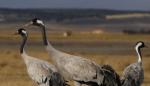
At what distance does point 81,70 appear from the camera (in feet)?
53.5

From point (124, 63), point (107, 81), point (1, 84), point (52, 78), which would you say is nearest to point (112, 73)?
point (107, 81)

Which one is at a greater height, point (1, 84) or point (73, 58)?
point (73, 58)

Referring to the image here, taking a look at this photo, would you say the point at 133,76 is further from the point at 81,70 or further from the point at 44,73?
the point at 44,73

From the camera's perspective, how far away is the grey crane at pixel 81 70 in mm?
15914

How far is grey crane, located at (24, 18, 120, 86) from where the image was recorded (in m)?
15.9

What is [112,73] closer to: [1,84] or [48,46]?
[48,46]

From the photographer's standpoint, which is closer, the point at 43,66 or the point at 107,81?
the point at 107,81

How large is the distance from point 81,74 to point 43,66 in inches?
46.5

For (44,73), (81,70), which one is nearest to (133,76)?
(81,70)

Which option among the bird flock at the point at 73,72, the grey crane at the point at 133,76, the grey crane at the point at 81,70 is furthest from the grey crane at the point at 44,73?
the grey crane at the point at 133,76

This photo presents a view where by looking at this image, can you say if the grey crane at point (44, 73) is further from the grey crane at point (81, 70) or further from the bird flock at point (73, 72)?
the grey crane at point (81, 70)

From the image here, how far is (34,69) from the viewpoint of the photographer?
17156 mm

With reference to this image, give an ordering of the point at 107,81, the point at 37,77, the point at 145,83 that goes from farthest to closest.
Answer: the point at 145,83, the point at 37,77, the point at 107,81

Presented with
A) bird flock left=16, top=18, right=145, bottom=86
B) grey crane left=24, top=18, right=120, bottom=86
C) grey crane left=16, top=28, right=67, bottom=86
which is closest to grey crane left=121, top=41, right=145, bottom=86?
bird flock left=16, top=18, right=145, bottom=86
